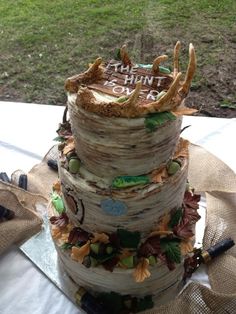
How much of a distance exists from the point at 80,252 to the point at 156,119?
387mm

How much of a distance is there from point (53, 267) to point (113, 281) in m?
0.28

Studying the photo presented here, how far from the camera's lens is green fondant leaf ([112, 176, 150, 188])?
1.02m

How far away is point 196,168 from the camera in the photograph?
1.63m

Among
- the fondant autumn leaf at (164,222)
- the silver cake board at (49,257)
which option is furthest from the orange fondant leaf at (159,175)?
the silver cake board at (49,257)

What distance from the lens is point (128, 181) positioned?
3.34 feet

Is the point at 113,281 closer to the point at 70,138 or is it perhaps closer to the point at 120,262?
the point at 120,262

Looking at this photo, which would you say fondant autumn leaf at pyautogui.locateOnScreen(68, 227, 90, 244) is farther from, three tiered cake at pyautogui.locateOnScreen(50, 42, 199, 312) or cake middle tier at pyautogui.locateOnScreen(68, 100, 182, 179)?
cake middle tier at pyautogui.locateOnScreen(68, 100, 182, 179)

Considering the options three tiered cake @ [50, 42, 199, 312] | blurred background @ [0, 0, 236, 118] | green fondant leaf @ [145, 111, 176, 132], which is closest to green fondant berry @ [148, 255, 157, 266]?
three tiered cake @ [50, 42, 199, 312]

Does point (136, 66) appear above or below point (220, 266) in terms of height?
above

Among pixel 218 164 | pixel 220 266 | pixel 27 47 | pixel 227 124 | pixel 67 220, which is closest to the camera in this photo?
pixel 67 220

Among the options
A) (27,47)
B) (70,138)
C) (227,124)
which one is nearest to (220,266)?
(70,138)

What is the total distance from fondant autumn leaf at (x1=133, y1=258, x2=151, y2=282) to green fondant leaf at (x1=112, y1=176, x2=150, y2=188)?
0.67 feet

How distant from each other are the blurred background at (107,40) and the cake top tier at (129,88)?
1.30 metres

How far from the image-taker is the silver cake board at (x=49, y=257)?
1319 mm
